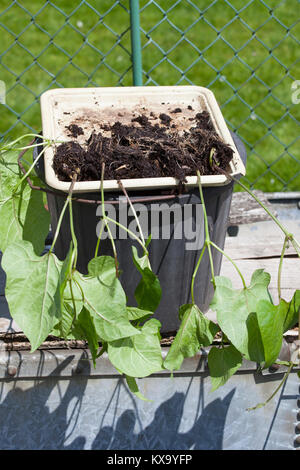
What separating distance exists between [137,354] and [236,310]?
0.23 m

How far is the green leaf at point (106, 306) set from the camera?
1222 millimetres

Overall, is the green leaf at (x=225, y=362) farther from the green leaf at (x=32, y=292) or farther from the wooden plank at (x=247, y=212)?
the wooden plank at (x=247, y=212)

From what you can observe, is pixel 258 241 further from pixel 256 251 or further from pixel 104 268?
pixel 104 268

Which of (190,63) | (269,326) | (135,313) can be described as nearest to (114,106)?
(135,313)

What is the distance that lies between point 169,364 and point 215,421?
20.8 inches

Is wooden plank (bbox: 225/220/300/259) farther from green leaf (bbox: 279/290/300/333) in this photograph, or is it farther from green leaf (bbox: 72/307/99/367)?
green leaf (bbox: 72/307/99/367)

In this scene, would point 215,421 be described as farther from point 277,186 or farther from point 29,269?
point 277,186

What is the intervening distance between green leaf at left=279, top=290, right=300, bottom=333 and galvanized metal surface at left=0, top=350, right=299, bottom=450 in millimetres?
354

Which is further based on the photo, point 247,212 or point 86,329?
point 247,212

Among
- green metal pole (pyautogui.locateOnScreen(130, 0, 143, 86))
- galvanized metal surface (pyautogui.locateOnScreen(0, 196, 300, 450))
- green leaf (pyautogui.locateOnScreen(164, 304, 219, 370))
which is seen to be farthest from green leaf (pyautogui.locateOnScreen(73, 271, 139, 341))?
green metal pole (pyautogui.locateOnScreen(130, 0, 143, 86))

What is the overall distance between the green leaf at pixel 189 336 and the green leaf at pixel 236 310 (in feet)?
0.21

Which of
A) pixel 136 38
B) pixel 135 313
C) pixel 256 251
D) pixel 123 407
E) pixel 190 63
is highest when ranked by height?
pixel 136 38

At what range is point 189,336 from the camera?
1321mm

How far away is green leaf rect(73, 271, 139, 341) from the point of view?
1.22m
